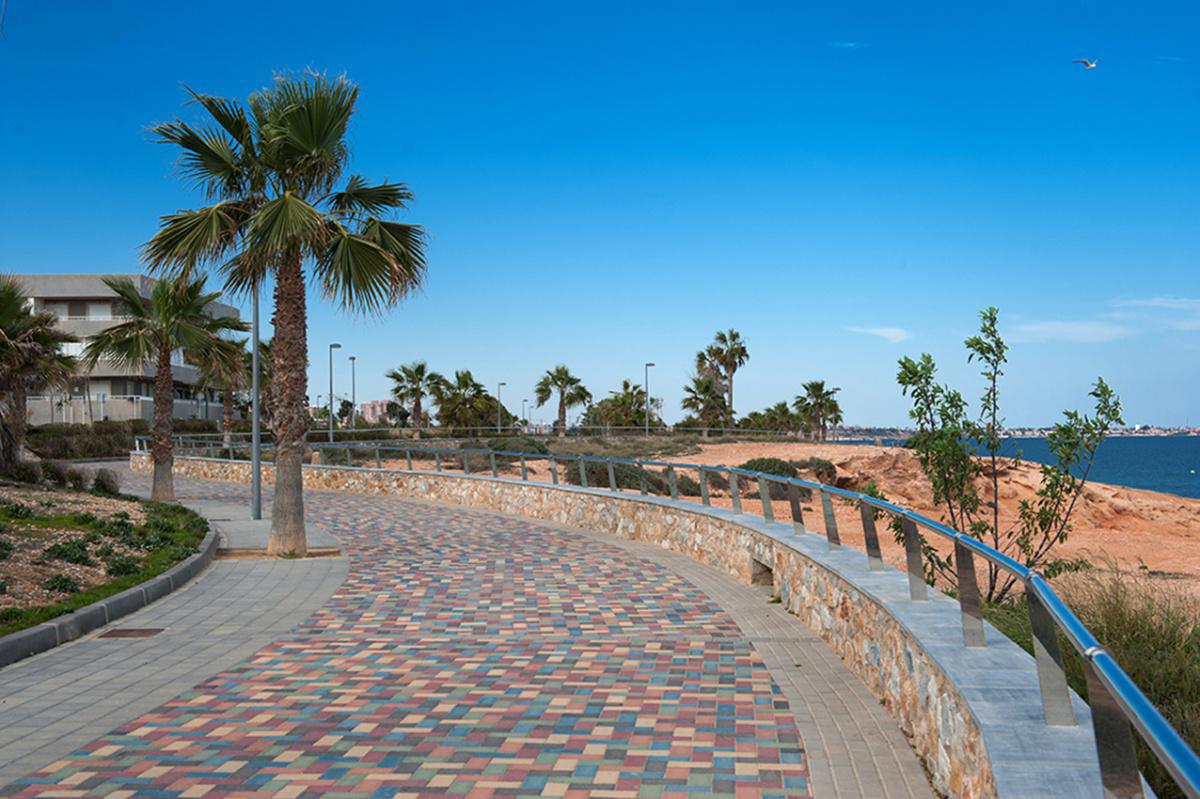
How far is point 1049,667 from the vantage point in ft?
13.1

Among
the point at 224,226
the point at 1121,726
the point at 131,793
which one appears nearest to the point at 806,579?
the point at 131,793

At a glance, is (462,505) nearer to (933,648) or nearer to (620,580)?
(620,580)

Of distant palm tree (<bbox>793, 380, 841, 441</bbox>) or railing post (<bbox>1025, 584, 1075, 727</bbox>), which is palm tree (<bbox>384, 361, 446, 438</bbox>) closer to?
distant palm tree (<bbox>793, 380, 841, 441</bbox>)

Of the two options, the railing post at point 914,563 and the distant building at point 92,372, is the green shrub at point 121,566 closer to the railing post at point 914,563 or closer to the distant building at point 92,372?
the railing post at point 914,563

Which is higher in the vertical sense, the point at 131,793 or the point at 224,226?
the point at 224,226

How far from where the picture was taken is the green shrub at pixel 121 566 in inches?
480

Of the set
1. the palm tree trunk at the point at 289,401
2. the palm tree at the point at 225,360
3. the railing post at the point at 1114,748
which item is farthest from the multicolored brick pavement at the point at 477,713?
the palm tree at the point at 225,360

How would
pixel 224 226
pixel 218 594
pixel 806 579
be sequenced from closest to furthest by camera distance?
pixel 806 579, pixel 218 594, pixel 224 226

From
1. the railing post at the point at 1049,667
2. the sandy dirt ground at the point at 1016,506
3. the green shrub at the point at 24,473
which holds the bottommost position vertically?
the sandy dirt ground at the point at 1016,506

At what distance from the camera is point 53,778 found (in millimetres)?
5504

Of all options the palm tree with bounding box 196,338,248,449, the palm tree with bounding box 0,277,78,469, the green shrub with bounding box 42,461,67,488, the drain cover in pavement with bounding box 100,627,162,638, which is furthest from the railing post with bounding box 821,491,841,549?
the green shrub with bounding box 42,461,67,488

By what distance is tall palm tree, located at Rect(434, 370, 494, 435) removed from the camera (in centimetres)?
8006

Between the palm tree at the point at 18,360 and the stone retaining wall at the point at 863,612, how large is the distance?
1260 centimetres

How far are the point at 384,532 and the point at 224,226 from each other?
612cm
